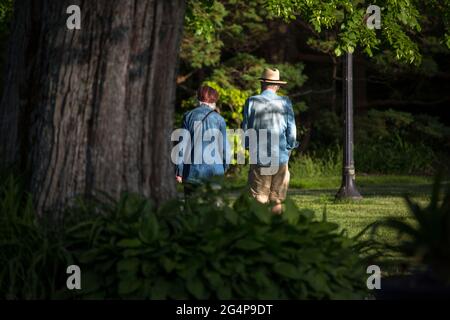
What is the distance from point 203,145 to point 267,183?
1.53m

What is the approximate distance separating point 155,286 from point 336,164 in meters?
18.0

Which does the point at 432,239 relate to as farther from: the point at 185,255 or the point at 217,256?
the point at 185,255

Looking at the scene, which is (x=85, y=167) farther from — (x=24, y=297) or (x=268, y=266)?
(x=268, y=266)

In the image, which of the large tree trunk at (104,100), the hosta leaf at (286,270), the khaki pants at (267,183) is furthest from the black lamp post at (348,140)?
the hosta leaf at (286,270)

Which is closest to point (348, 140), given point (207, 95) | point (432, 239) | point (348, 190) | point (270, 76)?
point (348, 190)

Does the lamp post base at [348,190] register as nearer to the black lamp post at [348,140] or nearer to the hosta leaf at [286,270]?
the black lamp post at [348,140]

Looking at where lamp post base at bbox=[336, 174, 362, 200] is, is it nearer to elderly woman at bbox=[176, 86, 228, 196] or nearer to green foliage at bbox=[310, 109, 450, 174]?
elderly woman at bbox=[176, 86, 228, 196]

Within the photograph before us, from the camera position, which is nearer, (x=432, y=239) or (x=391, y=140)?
(x=432, y=239)

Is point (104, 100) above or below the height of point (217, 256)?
above

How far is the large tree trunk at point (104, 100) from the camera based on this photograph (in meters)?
7.52

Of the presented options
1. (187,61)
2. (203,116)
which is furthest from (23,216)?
(187,61)

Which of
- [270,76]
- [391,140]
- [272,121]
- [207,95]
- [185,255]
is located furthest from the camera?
[391,140]

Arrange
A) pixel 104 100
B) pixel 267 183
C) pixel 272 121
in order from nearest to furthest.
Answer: pixel 104 100, pixel 272 121, pixel 267 183

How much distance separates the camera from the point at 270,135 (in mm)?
12164
